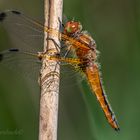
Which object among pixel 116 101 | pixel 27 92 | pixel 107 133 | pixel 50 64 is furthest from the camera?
pixel 27 92

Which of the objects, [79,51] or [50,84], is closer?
[50,84]

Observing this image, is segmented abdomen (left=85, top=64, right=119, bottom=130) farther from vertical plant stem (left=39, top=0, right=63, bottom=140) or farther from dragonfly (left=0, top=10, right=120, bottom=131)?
vertical plant stem (left=39, top=0, right=63, bottom=140)

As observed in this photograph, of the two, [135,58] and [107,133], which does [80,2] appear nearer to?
[135,58]

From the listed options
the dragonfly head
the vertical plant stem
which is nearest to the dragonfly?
the dragonfly head

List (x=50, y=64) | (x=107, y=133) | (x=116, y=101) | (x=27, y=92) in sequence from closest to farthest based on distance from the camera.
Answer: (x=50, y=64) → (x=107, y=133) → (x=116, y=101) → (x=27, y=92)

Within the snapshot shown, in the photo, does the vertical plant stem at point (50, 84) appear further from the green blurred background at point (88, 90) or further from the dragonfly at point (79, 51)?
the green blurred background at point (88, 90)

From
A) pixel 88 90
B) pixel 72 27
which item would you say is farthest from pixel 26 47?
pixel 88 90

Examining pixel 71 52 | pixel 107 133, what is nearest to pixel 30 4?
pixel 71 52

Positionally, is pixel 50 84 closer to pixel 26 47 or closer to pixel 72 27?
pixel 26 47
